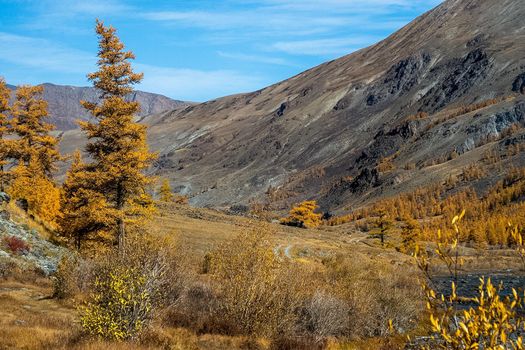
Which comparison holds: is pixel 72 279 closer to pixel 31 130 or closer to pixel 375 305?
pixel 375 305

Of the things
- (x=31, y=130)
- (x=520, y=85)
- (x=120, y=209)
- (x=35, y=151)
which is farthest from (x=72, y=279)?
(x=520, y=85)

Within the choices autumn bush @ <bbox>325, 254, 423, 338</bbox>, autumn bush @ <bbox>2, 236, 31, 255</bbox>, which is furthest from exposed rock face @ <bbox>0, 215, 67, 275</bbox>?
autumn bush @ <bbox>325, 254, 423, 338</bbox>

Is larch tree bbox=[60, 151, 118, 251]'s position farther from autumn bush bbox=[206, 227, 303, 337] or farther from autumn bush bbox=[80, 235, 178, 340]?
autumn bush bbox=[80, 235, 178, 340]

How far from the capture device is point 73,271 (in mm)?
20500

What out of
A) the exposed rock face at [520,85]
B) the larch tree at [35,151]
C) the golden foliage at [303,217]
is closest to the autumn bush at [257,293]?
the larch tree at [35,151]

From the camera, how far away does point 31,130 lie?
150 ft

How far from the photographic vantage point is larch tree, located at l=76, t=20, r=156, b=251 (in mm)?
29266

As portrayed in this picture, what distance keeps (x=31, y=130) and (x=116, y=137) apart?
2032cm

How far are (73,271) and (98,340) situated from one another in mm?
10465

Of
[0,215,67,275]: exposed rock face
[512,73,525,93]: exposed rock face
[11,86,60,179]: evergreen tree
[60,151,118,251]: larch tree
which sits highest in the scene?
[512,73,525,93]: exposed rock face

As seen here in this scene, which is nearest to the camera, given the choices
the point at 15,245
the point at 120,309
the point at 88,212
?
the point at 120,309

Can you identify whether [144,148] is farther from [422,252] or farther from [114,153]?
[422,252]

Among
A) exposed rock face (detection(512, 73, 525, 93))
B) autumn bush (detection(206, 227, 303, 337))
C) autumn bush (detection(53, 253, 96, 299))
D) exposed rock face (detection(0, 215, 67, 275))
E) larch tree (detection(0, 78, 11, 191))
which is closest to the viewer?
autumn bush (detection(206, 227, 303, 337))

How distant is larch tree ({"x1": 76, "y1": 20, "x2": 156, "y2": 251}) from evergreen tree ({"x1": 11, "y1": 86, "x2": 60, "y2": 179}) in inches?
717
